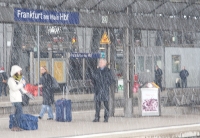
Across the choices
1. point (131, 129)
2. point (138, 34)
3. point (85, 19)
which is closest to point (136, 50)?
point (138, 34)

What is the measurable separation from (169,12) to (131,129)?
5534 mm

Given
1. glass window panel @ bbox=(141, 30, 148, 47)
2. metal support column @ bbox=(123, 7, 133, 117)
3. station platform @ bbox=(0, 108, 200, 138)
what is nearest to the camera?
station platform @ bbox=(0, 108, 200, 138)

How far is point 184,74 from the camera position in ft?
123

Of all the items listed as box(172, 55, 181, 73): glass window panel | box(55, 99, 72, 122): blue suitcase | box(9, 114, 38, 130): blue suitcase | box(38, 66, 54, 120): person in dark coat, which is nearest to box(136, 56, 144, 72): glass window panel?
box(172, 55, 181, 73): glass window panel

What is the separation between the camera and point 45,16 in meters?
15.5

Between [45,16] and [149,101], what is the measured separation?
425 centimetres

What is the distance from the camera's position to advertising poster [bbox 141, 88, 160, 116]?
58.8ft

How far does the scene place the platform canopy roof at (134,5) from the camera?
1575cm

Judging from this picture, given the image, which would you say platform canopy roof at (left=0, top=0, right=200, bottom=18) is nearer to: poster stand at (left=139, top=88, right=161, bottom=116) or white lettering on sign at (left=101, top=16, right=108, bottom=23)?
white lettering on sign at (left=101, top=16, right=108, bottom=23)

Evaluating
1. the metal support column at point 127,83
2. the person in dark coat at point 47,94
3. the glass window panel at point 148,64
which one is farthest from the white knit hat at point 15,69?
the glass window panel at point 148,64

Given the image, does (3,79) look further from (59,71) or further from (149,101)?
(149,101)

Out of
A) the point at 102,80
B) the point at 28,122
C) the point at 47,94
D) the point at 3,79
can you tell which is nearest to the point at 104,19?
the point at 102,80

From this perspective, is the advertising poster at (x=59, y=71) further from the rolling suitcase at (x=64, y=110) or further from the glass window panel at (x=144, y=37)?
the rolling suitcase at (x=64, y=110)

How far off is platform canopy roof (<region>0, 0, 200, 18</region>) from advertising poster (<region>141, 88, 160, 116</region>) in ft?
7.31
